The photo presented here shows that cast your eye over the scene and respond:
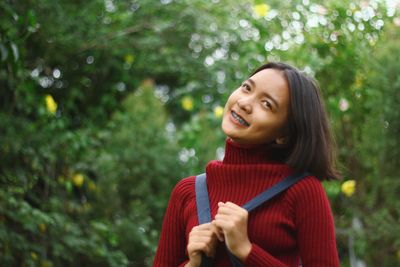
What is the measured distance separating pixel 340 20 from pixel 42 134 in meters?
2.06

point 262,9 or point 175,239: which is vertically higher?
point 175,239

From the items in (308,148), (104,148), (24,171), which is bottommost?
(104,148)

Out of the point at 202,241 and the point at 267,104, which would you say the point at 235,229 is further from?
the point at 267,104

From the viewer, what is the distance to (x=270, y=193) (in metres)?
1.82

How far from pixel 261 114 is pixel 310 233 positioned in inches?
12.3

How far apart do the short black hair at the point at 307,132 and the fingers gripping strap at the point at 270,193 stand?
36 mm

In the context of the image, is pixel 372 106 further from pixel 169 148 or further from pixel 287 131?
pixel 287 131

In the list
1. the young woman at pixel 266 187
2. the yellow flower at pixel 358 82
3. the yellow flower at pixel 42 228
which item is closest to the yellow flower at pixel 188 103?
the yellow flower at pixel 358 82

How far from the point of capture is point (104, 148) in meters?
4.77

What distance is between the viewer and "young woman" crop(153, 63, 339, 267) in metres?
1.79

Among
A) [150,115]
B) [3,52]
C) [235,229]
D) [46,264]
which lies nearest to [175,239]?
[235,229]

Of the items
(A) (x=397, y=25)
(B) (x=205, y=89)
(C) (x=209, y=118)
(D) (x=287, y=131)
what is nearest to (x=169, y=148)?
(C) (x=209, y=118)

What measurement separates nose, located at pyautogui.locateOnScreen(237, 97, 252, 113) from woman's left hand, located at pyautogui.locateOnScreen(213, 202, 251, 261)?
0.83 ft

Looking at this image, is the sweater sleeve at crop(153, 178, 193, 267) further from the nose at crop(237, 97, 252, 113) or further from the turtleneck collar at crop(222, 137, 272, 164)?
the nose at crop(237, 97, 252, 113)
